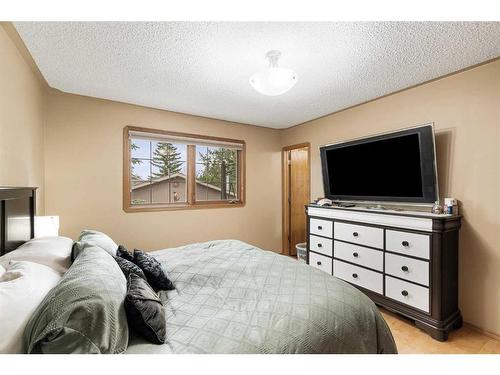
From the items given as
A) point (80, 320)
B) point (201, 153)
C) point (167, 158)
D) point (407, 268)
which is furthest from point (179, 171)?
point (407, 268)

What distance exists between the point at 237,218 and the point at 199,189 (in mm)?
792

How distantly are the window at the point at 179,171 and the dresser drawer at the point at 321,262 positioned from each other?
1444 millimetres

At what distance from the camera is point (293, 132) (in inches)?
167

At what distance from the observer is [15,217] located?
1.58m

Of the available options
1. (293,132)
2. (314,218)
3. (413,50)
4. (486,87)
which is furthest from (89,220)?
(486,87)

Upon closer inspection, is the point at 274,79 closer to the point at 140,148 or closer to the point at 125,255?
the point at 125,255

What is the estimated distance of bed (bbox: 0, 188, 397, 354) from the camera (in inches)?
40.7

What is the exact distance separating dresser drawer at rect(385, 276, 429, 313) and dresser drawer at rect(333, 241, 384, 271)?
0.54ft

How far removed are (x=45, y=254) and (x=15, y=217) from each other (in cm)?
44

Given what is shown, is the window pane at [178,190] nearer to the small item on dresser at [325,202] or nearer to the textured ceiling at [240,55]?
the textured ceiling at [240,55]

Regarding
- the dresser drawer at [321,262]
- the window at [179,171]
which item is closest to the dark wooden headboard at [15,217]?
the window at [179,171]

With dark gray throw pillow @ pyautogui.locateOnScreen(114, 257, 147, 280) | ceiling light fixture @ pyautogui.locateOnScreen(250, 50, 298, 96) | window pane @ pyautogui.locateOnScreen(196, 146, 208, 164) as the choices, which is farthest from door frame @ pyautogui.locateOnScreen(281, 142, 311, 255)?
dark gray throw pillow @ pyautogui.locateOnScreen(114, 257, 147, 280)

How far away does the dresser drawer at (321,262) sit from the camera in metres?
3.01

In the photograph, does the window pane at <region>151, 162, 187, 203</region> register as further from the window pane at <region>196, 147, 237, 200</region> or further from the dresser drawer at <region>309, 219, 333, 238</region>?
the dresser drawer at <region>309, 219, 333, 238</region>
